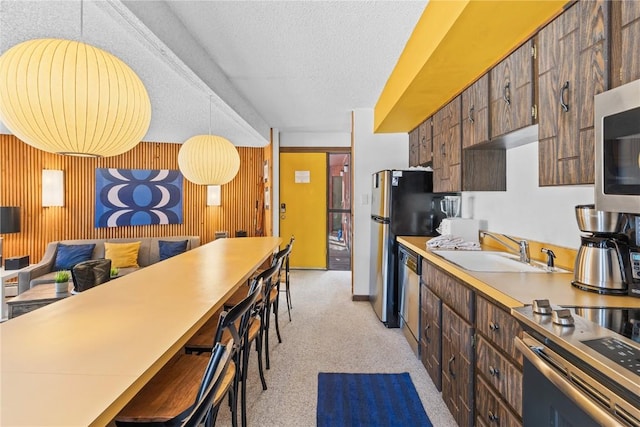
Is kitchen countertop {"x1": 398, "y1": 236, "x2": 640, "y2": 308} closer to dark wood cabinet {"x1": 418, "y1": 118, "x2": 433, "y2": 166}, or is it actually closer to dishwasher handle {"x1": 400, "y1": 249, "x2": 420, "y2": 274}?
dishwasher handle {"x1": 400, "y1": 249, "x2": 420, "y2": 274}

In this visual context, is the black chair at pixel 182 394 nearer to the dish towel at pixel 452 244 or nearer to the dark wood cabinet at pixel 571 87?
the dark wood cabinet at pixel 571 87

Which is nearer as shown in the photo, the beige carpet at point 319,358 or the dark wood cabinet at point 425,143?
the beige carpet at point 319,358

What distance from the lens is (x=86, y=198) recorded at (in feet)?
17.1

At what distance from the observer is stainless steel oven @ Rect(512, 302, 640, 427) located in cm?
73

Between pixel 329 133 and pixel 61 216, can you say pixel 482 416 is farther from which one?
pixel 61 216

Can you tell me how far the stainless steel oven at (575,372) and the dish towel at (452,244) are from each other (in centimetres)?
134

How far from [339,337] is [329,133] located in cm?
390

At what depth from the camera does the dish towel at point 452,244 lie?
2.44 metres

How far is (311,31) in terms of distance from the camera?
2299mm

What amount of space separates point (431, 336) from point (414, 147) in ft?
7.40

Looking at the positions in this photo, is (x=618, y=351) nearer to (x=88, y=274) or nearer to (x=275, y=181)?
(x=88, y=274)

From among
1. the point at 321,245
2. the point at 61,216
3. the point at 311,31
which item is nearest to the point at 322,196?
the point at 321,245

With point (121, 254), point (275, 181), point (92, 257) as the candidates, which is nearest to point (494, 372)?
point (275, 181)

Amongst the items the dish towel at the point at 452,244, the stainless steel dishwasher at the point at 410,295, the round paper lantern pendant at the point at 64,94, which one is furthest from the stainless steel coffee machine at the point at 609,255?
the round paper lantern pendant at the point at 64,94
